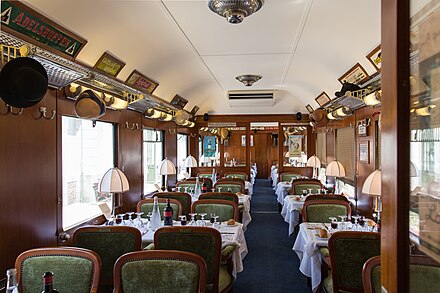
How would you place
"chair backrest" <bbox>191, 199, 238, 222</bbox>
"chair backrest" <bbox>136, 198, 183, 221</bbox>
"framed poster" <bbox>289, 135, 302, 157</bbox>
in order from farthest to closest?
"framed poster" <bbox>289, 135, 302, 157</bbox> < "chair backrest" <bbox>136, 198, 183, 221</bbox> < "chair backrest" <bbox>191, 199, 238, 222</bbox>

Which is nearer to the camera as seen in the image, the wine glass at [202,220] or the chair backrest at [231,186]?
the wine glass at [202,220]

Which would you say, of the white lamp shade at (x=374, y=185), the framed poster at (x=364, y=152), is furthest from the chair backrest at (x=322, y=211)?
the framed poster at (x=364, y=152)

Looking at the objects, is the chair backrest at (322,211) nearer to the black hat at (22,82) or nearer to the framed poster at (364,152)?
the framed poster at (364,152)

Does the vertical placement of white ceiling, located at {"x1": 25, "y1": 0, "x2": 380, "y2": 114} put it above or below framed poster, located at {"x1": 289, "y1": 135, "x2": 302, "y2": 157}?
above

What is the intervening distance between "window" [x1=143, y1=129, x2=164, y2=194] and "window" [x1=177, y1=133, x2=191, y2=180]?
1275 millimetres

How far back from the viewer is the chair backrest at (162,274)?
2.17 m

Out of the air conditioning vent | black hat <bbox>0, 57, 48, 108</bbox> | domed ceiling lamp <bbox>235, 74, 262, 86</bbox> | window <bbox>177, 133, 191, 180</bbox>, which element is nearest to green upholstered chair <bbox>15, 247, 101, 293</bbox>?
black hat <bbox>0, 57, 48, 108</bbox>

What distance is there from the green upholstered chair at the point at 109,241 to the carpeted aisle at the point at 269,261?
5.67ft

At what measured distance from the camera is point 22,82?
2.38m

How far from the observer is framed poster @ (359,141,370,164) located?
5.49 metres

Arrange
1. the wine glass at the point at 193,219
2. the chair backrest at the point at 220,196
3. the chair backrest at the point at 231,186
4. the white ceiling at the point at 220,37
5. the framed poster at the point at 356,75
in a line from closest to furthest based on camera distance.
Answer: the white ceiling at the point at 220,37
the wine glass at the point at 193,219
the framed poster at the point at 356,75
the chair backrest at the point at 220,196
the chair backrest at the point at 231,186

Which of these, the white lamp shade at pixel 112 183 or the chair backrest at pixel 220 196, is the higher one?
the white lamp shade at pixel 112 183

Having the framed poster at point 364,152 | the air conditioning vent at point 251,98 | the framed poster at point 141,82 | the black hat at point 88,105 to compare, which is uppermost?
the air conditioning vent at point 251,98

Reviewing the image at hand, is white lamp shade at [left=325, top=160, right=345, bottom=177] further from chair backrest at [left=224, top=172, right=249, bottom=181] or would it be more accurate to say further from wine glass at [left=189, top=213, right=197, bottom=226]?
chair backrest at [left=224, top=172, right=249, bottom=181]
